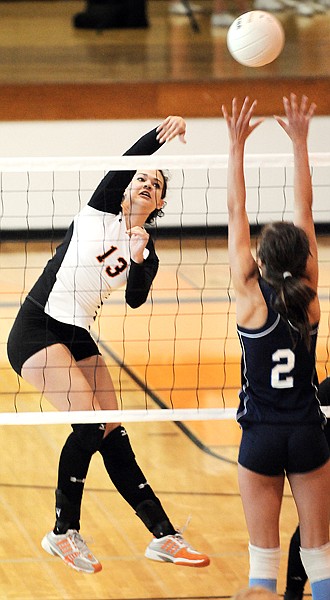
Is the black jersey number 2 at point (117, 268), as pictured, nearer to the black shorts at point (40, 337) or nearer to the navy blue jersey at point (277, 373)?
the black shorts at point (40, 337)

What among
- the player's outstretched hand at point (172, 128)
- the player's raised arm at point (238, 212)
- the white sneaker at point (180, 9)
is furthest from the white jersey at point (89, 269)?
the white sneaker at point (180, 9)

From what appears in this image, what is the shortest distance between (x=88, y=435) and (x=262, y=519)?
3.40 feet

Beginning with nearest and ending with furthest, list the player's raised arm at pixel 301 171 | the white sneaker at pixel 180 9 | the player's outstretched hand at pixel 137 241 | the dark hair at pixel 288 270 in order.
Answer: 1. the dark hair at pixel 288 270
2. the player's raised arm at pixel 301 171
3. the player's outstretched hand at pixel 137 241
4. the white sneaker at pixel 180 9

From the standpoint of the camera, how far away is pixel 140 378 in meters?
6.40

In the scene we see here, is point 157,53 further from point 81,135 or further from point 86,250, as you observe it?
point 86,250

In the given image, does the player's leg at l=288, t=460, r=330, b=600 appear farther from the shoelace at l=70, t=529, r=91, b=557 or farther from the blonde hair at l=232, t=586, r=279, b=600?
the shoelace at l=70, t=529, r=91, b=557

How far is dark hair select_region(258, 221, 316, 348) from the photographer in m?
3.27

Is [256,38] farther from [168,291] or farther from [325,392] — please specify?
[168,291]

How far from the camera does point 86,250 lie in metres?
4.09

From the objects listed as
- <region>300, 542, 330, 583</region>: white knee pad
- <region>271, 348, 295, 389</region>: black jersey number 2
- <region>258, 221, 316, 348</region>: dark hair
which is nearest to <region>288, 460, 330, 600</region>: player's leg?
<region>300, 542, 330, 583</region>: white knee pad

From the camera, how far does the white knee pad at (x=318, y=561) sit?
336cm

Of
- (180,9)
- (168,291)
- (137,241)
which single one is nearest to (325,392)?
(137,241)

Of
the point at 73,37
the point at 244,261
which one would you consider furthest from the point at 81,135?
the point at 244,261

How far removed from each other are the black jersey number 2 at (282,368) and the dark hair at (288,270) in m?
0.07
